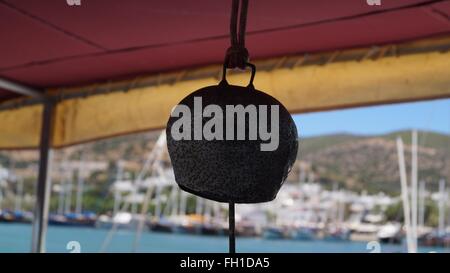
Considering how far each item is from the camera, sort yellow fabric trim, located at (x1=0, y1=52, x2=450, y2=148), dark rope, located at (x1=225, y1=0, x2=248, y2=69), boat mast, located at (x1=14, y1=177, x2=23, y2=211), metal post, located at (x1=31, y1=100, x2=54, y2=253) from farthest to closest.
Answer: boat mast, located at (x1=14, y1=177, x2=23, y2=211) < metal post, located at (x1=31, y1=100, x2=54, y2=253) < yellow fabric trim, located at (x1=0, y1=52, x2=450, y2=148) < dark rope, located at (x1=225, y1=0, x2=248, y2=69)

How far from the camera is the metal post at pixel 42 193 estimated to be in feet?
10.5

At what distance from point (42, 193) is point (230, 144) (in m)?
2.31

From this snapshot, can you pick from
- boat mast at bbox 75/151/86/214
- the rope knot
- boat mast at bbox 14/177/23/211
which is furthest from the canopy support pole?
boat mast at bbox 75/151/86/214

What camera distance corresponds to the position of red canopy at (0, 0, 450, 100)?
205cm

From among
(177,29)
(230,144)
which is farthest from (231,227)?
(177,29)

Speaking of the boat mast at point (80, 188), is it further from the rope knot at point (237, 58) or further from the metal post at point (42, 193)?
the rope knot at point (237, 58)

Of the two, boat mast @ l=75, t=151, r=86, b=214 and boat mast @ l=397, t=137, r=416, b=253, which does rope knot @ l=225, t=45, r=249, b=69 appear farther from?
boat mast @ l=75, t=151, r=86, b=214

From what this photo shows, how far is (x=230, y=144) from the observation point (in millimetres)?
1123

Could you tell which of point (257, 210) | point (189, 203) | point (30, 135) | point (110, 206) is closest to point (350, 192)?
point (257, 210)

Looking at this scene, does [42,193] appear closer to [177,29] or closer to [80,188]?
[177,29]

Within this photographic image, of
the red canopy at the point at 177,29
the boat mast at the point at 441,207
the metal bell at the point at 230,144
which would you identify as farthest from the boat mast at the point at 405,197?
the boat mast at the point at 441,207

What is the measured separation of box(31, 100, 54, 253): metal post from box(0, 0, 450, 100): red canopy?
451 millimetres

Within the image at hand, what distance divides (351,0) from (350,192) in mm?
38503

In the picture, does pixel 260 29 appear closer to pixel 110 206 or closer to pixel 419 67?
pixel 419 67
